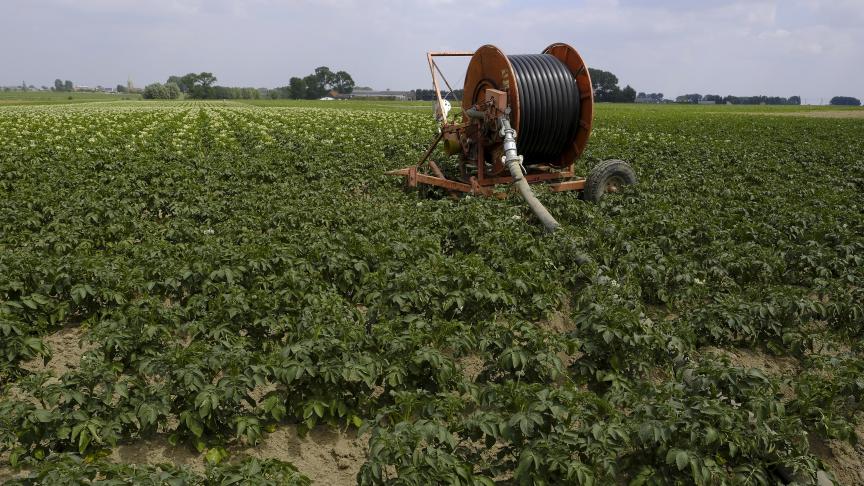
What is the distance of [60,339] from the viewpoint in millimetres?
5621

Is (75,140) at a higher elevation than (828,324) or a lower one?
higher

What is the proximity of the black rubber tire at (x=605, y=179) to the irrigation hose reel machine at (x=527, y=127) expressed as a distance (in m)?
0.02

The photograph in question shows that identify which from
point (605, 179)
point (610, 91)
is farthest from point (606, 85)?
point (605, 179)

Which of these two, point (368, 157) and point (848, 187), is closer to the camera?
point (848, 187)

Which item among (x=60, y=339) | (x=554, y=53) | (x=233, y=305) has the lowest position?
(x=60, y=339)

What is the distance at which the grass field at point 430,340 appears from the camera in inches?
137

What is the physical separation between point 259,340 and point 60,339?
1958 mm

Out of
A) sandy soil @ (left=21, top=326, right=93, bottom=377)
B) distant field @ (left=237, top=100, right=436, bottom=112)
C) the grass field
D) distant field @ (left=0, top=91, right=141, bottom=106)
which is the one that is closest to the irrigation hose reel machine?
the grass field

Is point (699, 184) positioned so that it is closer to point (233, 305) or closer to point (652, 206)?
point (652, 206)

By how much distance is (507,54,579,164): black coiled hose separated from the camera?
33.3 ft

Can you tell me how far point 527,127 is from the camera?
10.3 metres

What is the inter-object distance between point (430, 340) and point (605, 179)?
670 cm

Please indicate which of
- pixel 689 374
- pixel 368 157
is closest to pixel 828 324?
pixel 689 374

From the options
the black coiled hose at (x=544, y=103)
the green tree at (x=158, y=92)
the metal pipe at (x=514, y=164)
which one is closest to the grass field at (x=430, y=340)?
the metal pipe at (x=514, y=164)
